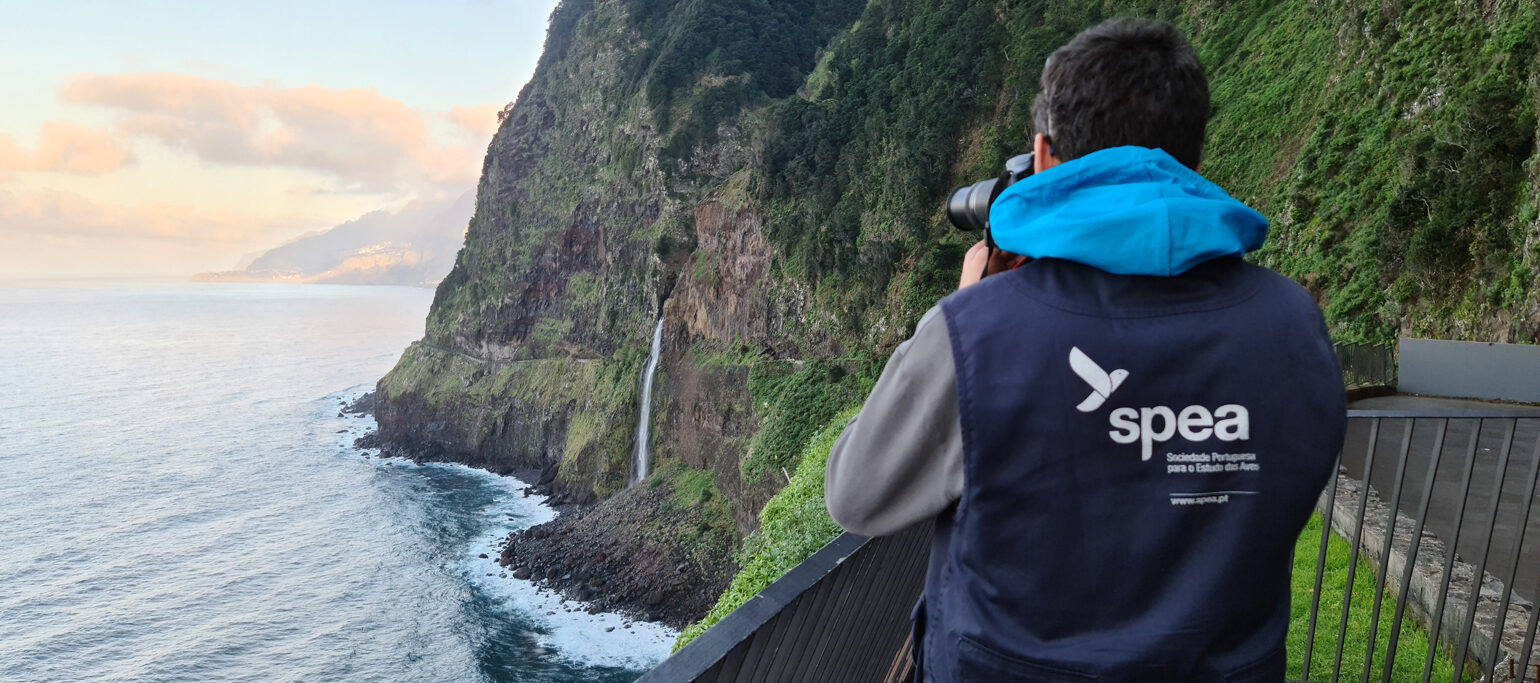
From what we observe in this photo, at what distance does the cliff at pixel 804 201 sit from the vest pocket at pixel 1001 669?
52.0ft

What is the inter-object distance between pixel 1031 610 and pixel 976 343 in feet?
1.48

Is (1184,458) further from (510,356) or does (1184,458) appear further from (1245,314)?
(510,356)

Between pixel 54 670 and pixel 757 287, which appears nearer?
pixel 54 670

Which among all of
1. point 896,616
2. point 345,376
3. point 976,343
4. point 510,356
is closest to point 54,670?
point 510,356

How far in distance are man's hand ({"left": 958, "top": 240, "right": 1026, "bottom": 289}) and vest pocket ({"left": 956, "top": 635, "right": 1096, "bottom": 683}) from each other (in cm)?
68

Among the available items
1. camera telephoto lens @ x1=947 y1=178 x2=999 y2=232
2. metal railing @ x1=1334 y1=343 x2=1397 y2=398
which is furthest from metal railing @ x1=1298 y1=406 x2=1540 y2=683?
metal railing @ x1=1334 y1=343 x2=1397 y2=398

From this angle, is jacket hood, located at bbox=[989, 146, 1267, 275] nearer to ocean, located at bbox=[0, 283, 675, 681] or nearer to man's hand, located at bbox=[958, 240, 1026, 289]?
man's hand, located at bbox=[958, 240, 1026, 289]

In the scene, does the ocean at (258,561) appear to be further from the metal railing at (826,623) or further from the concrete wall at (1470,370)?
the metal railing at (826,623)

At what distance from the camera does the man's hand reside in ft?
5.84

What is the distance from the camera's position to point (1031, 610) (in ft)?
4.78

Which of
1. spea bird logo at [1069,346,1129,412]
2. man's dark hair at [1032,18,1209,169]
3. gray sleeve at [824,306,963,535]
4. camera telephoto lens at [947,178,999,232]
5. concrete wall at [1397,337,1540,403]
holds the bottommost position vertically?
gray sleeve at [824,306,963,535]

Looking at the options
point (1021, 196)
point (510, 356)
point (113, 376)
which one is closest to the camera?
point (1021, 196)

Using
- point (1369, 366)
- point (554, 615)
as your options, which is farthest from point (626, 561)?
point (1369, 366)

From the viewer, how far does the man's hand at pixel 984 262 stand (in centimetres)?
178
